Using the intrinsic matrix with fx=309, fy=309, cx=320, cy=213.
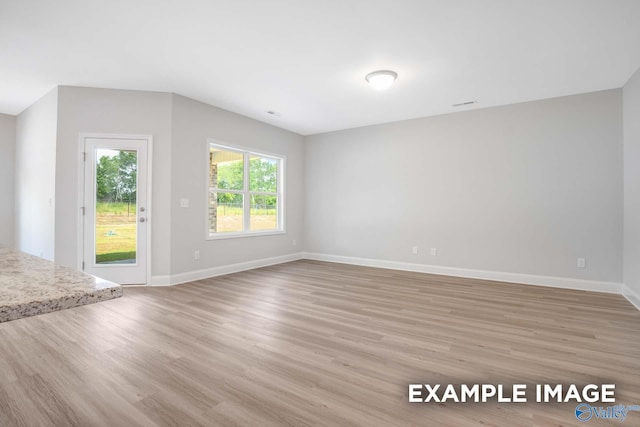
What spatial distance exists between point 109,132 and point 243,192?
2197mm

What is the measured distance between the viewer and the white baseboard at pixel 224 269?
4.50m

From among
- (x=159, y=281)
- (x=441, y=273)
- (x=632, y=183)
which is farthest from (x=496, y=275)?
(x=159, y=281)

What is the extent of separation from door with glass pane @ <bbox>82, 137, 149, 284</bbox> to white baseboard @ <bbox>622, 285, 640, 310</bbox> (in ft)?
19.9

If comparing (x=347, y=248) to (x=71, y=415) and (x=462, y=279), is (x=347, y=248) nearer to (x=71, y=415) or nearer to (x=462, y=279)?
(x=462, y=279)

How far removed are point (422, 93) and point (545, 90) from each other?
160cm

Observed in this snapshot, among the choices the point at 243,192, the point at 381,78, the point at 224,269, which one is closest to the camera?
the point at 381,78

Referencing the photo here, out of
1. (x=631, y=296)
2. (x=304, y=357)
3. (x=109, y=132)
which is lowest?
(x=304, y=357)

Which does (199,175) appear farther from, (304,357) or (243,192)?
(304,357)

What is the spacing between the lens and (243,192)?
5.70 m

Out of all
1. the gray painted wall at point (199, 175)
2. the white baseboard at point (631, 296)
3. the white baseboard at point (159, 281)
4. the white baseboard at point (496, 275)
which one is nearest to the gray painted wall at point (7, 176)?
the white baseboard at point (159, 281)

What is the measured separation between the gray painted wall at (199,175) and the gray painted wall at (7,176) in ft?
11.8

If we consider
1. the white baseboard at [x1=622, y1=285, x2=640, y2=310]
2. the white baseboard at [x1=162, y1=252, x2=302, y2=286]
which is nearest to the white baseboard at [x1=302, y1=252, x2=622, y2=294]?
the white baseboard at [x1=622, y1=285, x2=640, y2=310]

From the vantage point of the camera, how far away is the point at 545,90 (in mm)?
4145

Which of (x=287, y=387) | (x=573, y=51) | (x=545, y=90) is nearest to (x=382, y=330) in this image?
(x=287, y=387)
